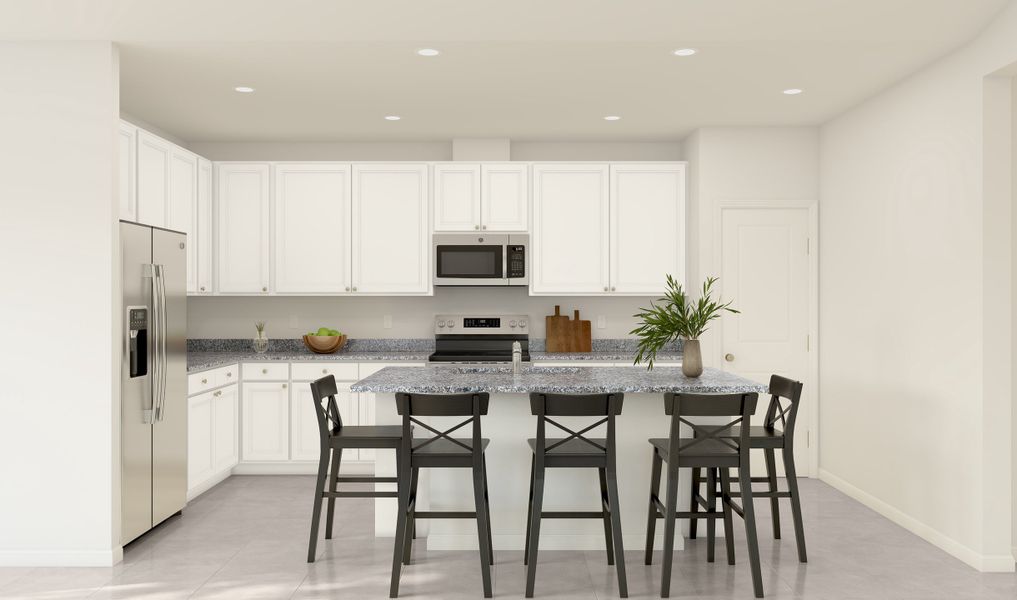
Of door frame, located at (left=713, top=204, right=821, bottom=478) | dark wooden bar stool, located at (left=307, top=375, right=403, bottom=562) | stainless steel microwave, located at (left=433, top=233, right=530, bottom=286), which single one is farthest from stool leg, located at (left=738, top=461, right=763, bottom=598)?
stainless steel microwave, located at (left=433, top=233, right=530, bottom=286)

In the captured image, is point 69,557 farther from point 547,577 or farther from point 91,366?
point 547,577

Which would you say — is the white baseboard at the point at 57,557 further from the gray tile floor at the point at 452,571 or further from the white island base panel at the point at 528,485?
the white island base panel at the point at 528,485

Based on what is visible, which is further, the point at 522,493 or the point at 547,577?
the point at 522,493

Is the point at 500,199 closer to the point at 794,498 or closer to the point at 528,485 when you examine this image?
the point at 528,485

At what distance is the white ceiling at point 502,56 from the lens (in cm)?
338

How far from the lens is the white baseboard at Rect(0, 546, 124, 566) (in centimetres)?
366

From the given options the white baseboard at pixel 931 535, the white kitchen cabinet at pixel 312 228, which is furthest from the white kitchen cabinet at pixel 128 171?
the white baseboard at pixel 931 535

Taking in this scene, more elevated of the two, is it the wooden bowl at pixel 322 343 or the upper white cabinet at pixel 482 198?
the upper white cabinet at pixel 482 198

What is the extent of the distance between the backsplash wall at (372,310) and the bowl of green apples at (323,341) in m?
0.31

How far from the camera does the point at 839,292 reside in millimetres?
5246

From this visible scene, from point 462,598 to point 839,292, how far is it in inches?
141

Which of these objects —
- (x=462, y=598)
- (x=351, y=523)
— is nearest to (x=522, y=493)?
(x=462, y=598)

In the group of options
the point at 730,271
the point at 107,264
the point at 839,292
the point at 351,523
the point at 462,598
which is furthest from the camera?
the point at 730,271

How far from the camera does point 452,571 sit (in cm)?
355
